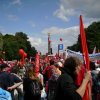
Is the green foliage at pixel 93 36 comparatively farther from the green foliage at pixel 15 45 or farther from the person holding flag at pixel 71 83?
the person holding flag at pixel 71 83

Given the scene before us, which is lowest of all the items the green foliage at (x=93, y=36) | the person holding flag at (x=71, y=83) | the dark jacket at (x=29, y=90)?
the dark jacket at (x=29, y=90)

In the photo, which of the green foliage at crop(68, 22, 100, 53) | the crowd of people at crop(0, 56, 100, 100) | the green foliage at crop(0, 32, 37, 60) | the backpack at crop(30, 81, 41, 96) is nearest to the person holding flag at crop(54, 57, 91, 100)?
the crowd of people at crop(0, 56, 100, 100)

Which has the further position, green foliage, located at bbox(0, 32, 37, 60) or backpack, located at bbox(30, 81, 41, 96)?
green foliage, located at bbox(0, 32, 37, 60)

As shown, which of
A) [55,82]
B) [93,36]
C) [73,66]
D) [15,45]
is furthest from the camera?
[15,45]

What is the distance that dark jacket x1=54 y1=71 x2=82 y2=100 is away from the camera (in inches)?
212

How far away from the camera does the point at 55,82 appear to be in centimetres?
1097

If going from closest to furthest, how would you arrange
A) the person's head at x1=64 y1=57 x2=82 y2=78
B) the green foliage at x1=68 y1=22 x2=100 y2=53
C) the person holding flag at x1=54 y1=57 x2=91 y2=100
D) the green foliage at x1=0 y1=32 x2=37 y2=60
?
the person holding flag at x1=54 y1=57 x2=91 y2=100 → the person's head at x1=64 y1=57 x2=82 y2=78 → the green foliage at x1=68 y1=22 x2=100 y2=53 → the green foliage at x1=0 y1=32 x2=37 y2=60

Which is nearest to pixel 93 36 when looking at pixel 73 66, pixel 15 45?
pixel 15 45

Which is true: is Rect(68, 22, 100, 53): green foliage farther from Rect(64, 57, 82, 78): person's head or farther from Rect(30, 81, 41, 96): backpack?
Rect(64, 57, 82, 78): person's head

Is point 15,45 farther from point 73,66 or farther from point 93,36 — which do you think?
point 73,66

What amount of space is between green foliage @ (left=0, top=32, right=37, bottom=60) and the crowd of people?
108510 millimetres

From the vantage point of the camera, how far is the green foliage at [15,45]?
127m

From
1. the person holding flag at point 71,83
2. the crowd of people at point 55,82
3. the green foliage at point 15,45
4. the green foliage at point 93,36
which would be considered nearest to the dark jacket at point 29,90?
the crowd of people at point 55,82

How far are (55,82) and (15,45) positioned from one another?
125m
